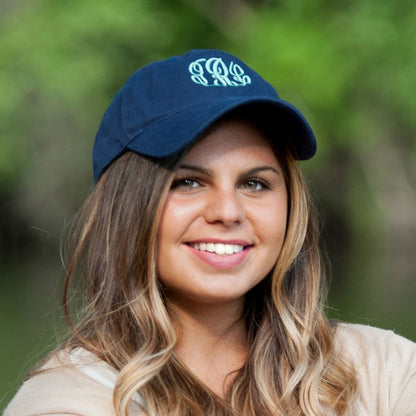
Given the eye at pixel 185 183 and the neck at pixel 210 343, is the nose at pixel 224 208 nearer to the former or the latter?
the eye at pixel 185 183

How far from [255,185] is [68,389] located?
23.3 inches

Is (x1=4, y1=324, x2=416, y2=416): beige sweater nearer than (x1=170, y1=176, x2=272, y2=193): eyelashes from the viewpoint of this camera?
Yes

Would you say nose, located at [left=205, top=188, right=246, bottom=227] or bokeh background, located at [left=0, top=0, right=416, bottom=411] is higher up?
bokeh background, located at [left=0, top=0, right=416, bottom=411]

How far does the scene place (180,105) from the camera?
196cm

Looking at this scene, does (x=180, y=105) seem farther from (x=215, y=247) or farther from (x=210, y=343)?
(x=210, y=343)

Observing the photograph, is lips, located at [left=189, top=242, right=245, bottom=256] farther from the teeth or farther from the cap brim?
the cap brim

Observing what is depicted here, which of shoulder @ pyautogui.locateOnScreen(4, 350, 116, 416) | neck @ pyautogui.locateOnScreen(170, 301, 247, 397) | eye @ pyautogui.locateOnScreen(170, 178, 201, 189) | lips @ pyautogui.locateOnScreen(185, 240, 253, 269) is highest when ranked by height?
eye @ pyautogui.locateOnScreen(170, 178, 201, 189)

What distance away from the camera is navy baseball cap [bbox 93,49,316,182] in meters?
1.93

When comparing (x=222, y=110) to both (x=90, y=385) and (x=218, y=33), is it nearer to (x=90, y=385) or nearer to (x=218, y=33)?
(x=90, y=385)

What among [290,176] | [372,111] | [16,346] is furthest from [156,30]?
[290,176]

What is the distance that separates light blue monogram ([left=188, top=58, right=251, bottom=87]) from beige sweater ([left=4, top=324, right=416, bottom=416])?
61 centimetres


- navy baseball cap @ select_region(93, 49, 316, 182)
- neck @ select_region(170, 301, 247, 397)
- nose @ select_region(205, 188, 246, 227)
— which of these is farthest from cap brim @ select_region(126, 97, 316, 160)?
neck @ select_region(170, 301, 247, 397)

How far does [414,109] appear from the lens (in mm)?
10461

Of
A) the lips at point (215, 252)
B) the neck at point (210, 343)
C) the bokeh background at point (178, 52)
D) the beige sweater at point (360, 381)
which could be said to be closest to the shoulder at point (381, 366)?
the beige sweater at point (360, 381)
